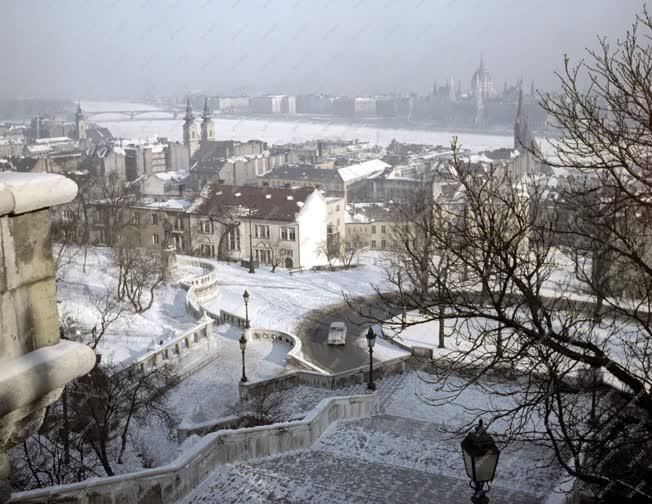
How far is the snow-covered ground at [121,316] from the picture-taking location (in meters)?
22.8

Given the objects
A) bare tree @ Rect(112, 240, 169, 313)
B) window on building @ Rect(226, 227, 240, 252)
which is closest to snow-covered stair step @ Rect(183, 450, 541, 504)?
bare tree @ Rect(112, 240, 169, 313)

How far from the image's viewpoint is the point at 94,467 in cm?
1329

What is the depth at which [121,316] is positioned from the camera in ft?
83.7

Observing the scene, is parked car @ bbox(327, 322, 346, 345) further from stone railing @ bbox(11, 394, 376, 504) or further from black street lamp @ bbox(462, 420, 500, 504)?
black street lamp @ bbox(462, 420, 500, 504)

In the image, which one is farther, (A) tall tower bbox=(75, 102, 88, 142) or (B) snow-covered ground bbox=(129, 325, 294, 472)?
(A) tall tower bbox=(75, 102, 88, 142)

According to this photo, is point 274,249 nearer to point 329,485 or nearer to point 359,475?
point 359,475

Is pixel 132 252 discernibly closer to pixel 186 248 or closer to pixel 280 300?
pixel 280 300

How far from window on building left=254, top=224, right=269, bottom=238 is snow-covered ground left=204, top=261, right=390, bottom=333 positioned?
6.48m

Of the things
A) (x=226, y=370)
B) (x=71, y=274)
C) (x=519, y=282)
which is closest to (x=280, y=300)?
(x=71, y=274)

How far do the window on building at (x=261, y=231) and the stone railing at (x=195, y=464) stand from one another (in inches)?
1241

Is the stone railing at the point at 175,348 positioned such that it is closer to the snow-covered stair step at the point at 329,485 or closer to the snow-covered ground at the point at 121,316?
the snow-covered ground at the point at 121,316

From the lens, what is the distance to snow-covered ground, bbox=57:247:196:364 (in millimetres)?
22766

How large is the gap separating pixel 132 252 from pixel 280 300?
22.8 feet

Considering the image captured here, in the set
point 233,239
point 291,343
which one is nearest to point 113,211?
point 233,239
